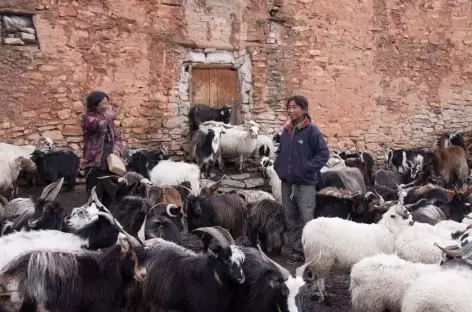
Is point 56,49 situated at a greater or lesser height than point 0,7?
lesser

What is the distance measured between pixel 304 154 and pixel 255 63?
582 cm

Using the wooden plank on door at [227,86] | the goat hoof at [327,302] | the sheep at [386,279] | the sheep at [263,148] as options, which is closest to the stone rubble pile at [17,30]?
the wooden plank on door at [227,86]

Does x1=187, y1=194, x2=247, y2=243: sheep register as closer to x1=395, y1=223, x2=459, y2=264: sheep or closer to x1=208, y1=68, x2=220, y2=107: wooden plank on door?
x1=395, y1=223, x2=459, y2=264: sheep

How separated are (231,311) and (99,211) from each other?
158 centimetres

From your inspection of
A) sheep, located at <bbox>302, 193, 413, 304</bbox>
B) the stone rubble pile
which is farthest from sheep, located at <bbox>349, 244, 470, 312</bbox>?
the stone rubble pile

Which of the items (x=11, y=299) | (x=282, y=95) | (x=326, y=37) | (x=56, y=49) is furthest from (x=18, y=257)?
(x=326, y=37)

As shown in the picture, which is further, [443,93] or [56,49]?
[443,93]

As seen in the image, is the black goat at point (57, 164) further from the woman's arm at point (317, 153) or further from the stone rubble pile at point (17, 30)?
the woman's arm at point (317, 153)

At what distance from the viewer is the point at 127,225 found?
6.14 meters

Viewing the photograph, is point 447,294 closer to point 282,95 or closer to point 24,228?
point 24,228


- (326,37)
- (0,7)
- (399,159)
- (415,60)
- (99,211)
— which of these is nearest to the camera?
(99,211)

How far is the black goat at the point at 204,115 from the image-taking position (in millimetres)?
11273

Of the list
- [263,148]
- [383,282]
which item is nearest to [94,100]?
[383,282]

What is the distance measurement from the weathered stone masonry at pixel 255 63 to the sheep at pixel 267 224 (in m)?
4.19
